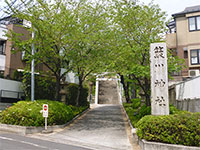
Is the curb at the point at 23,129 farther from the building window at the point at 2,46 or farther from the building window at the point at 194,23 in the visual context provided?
the building window at the point at 194,23

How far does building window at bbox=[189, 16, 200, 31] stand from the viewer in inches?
976

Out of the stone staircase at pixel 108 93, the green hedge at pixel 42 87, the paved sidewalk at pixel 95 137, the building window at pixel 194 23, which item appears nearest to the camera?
the paved sidewalk at pixel 95 137

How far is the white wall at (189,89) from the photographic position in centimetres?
1381

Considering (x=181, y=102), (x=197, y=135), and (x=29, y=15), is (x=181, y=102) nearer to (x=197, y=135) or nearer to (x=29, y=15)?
(x=197, y=135)

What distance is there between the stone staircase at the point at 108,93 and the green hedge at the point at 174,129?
90.8ft

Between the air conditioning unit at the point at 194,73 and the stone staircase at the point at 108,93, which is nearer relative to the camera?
the air conditioning unit at the point at 194,73

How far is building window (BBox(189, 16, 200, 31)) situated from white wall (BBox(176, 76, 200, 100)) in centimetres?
1097

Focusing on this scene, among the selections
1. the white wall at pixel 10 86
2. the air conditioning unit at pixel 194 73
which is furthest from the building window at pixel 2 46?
the air conditioning unit at pixel 194 73

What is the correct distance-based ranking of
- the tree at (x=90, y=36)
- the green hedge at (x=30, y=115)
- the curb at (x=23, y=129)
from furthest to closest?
the tree at (x=90, y=36)
the green hedge at (x=30, y=115)
the curb at (x=23, y=129)

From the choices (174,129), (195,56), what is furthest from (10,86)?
(195,56)

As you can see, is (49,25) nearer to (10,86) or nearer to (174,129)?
(10,86)

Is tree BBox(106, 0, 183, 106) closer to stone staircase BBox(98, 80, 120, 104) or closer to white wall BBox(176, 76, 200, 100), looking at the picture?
white wall BBox(176, 76, 200, 100)

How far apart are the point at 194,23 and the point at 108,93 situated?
22.0m

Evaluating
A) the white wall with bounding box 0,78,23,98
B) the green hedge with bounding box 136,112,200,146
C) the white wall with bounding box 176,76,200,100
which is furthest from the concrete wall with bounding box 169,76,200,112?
the white wall with bounding box 0,78,23,98
